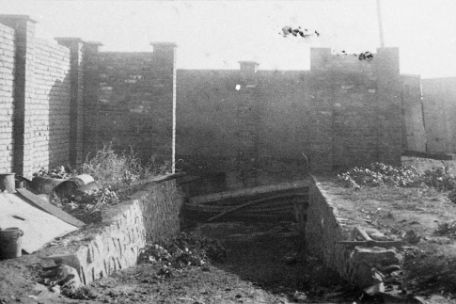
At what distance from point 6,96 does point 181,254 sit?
398cm

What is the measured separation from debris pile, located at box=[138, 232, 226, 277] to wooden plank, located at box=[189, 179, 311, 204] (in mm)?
3109

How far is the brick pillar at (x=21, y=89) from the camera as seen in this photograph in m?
8.87

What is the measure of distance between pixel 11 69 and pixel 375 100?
27.8 ft

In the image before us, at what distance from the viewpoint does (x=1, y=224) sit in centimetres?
609

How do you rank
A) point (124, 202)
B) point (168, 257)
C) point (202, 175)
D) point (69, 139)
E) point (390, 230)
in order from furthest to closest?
point (202, 175) → point (69, 139) → point (124, 202) → point (168, 257) → point (390, 230)

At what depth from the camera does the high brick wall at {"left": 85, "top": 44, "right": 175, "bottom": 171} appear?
11750mm

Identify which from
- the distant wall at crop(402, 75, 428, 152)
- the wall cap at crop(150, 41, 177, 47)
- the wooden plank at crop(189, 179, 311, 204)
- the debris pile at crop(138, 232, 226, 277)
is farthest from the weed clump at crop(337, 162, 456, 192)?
the wall cap at crop(150, 41, 177, 47)

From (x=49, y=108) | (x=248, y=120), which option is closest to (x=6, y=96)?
(x=49, y=108)

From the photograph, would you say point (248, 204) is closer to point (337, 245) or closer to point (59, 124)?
point (59, 124)

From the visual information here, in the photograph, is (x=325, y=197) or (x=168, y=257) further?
(x=325, y=197)

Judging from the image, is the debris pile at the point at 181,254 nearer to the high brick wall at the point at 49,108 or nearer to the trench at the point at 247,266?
the trench at the point at 247,266

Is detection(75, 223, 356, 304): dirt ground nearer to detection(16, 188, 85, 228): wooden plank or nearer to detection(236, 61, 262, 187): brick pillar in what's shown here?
detection(16, 188, 85, 228): wooden plank

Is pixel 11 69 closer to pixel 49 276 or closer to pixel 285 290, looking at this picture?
pixel 49 276

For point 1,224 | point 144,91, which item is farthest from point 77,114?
point 1,224
